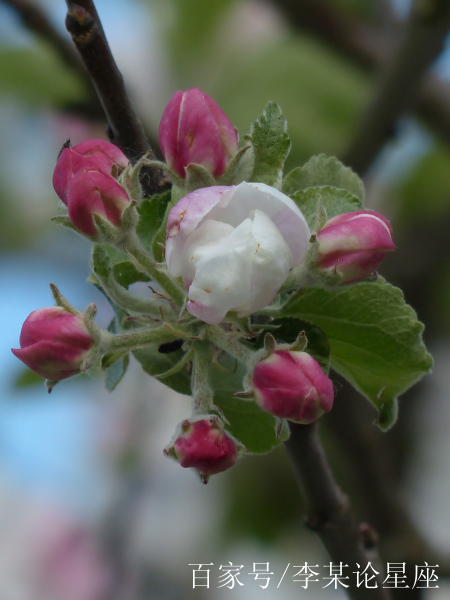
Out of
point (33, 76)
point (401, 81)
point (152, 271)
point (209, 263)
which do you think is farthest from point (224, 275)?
point (33, 76)

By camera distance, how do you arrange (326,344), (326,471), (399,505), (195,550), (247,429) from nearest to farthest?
1. (326,344)
2. (247,429)
3. (326,471)
4. (399,505)
5. (195,550)

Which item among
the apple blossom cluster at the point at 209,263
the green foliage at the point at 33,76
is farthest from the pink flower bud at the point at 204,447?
the green foliage at the point at 33,76

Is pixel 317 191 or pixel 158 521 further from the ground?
pixel 317 191

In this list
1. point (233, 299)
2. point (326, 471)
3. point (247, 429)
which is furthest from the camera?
point (326, 471)

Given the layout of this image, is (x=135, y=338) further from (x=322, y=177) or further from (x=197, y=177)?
(x=322, y=177)

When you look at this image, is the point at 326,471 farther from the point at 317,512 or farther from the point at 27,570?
the point at 27,570

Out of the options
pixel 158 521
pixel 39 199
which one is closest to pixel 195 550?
pixel 158 521

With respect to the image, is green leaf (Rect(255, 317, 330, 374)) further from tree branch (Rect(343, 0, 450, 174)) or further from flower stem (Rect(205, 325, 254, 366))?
tree branch (Rect(343, 0, 450, 174))

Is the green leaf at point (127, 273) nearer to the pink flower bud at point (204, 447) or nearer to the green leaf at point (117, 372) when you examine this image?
the green leaf at point (117, 372)
